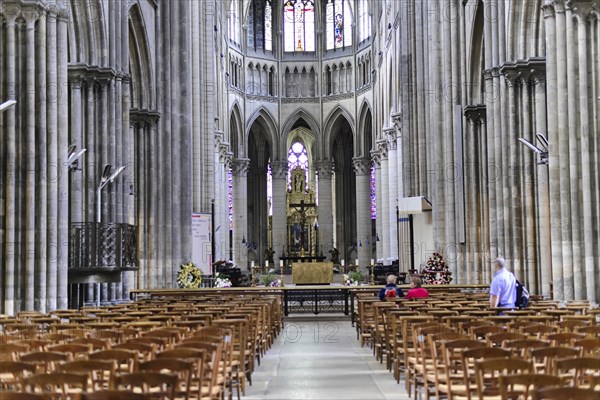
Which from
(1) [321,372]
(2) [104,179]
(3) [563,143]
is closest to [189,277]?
(2) [104,179]

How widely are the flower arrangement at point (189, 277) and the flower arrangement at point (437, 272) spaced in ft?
28.9

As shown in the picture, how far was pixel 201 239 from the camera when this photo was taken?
38.1 meters

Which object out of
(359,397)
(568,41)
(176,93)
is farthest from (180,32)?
(359,397)

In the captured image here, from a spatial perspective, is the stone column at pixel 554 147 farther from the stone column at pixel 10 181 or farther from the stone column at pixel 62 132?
the stone column at pixel 10 181

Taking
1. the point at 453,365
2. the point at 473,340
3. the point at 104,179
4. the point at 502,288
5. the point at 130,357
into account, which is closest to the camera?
the point at 130,357

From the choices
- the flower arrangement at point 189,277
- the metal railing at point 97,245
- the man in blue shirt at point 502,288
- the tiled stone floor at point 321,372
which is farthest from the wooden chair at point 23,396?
the flower arrangement at point 189,277

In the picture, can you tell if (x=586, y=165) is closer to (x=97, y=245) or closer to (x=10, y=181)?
(x=97, y=245)

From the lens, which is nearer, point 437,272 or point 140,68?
point 437,272

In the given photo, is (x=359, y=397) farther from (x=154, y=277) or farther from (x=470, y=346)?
(x=154, y=277)

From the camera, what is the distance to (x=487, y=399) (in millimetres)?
8898

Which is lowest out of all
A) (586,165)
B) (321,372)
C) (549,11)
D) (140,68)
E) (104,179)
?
(321,372)

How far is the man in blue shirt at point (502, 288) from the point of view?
1616cm

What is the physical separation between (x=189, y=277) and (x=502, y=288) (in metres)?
19.8

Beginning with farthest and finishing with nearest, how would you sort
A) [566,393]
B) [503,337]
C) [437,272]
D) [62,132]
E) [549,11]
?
[437,272]
[549,11]
[62,132]
[503,337]
[566,393]
